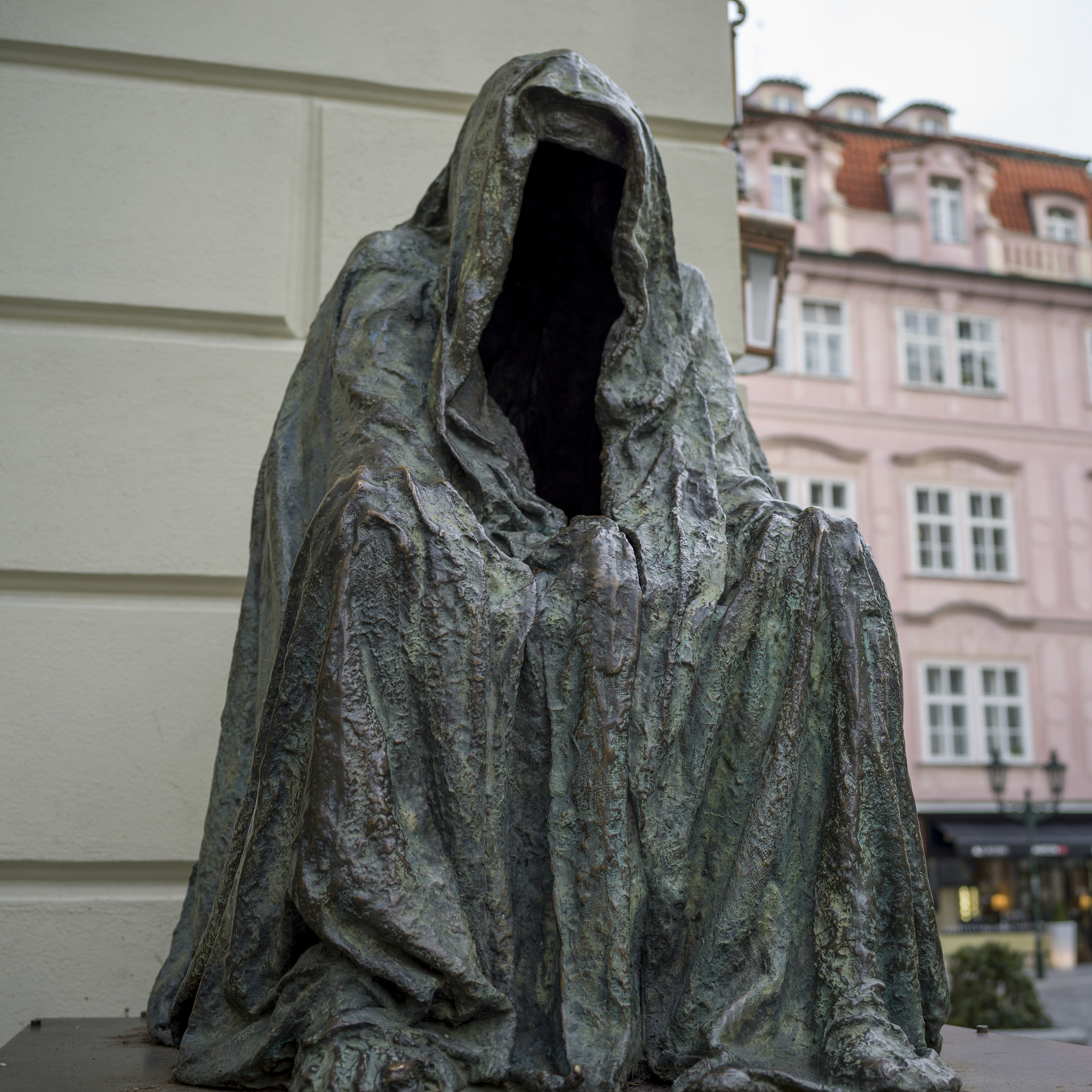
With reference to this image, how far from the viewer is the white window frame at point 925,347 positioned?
22.9 meters

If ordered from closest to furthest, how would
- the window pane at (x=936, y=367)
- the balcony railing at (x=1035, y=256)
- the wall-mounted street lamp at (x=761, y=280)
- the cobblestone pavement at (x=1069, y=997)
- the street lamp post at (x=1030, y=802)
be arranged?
the wall-mounted street lamp at (x=761, y=280), the cobblestone pavement at (x=1069, y=997), the street lamp post at (x=1030, y=802), the window pane at (x=936, y=367), the balcony railing at (x=1035, y=256)

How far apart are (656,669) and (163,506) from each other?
248 centimetres

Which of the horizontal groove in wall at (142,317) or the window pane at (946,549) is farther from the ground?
the window pane at (946,549)

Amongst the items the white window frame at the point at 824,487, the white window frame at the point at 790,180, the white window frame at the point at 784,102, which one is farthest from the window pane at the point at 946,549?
the white window frame at the point at 784,102

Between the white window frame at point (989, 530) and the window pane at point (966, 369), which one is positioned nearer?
the white window frame at point (989, 530)

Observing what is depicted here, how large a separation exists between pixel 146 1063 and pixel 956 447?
21.7 metres

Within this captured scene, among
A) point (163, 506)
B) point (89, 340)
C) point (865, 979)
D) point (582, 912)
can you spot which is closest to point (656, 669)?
point (582, 912)

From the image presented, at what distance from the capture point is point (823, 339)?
2275 cm

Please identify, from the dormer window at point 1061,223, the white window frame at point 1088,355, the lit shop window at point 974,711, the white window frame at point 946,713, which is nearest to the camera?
the white window frame at point 946,713

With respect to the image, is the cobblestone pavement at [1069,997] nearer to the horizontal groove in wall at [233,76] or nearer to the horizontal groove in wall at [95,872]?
the horizontal groove in wall at [95,872]

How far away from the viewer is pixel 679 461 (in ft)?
8.83

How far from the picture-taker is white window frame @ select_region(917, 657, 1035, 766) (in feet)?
70.2

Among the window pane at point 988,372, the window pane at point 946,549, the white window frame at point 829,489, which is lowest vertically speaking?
the window pane at point 946,549

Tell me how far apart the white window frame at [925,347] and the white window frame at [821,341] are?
3.10ft
